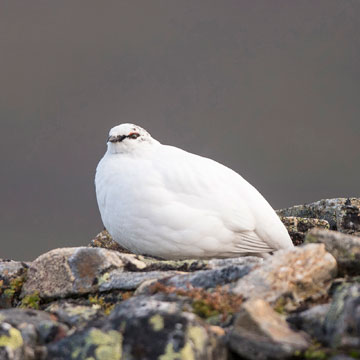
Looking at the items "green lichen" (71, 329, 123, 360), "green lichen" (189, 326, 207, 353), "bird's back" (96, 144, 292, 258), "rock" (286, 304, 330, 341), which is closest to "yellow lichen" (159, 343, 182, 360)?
"green lichen" (189, 326, 207, 353)

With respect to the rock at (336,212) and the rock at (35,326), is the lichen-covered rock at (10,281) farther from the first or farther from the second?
the rock at (336,212)

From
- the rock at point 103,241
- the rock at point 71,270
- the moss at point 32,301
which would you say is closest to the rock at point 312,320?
the rock at point 71,270

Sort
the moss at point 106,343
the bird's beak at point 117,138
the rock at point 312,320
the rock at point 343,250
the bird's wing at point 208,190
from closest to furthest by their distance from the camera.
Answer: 1. the moss at point 106,343
2. the rock at point 312,320
3. the rock at point 343,250
4. the bird's wing at point 208,190
5. the bird's beak at point 117,138

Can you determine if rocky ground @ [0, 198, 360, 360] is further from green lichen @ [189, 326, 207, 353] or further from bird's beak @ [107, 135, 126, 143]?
bird's beak @ [107, 135, 126, 143]

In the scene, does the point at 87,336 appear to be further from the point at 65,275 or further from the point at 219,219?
the point at 219,219

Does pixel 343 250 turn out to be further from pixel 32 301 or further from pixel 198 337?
pixel 32 301
